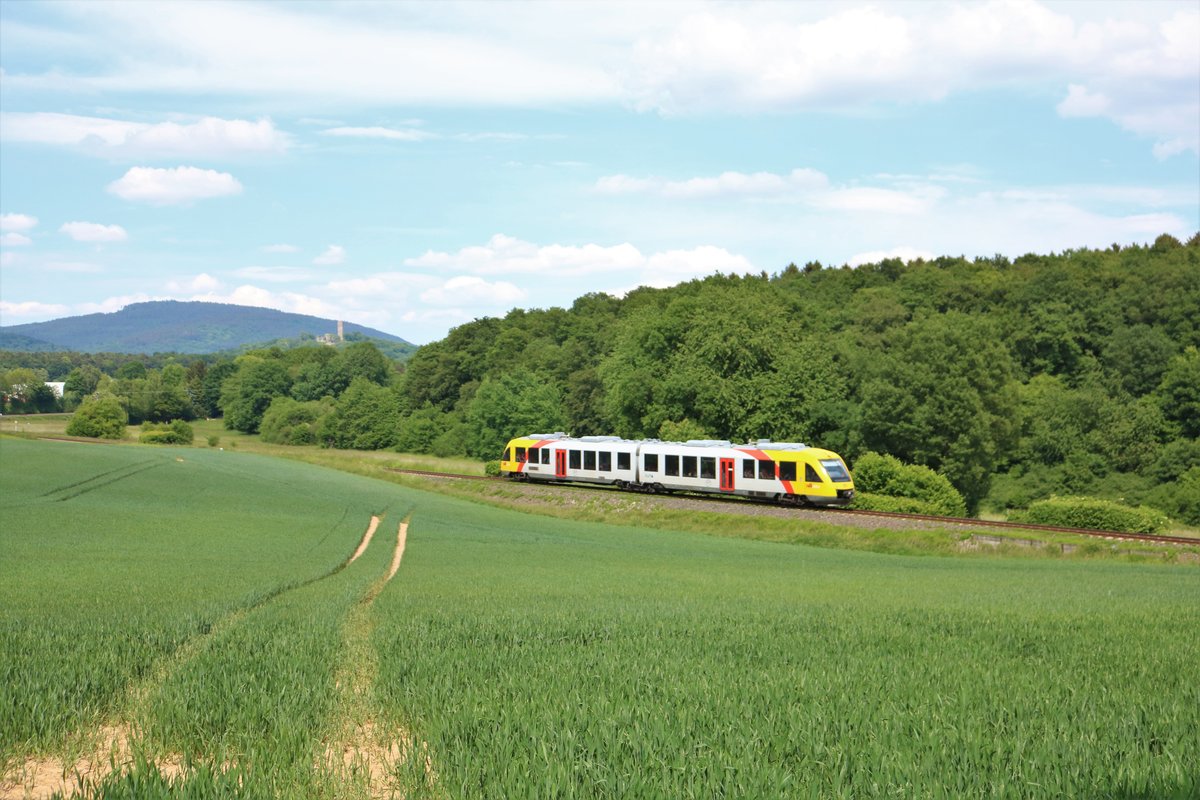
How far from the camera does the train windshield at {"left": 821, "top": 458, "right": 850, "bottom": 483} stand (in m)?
39.3

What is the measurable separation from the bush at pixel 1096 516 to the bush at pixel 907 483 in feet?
23.6

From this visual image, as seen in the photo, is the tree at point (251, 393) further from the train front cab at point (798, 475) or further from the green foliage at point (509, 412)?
the train front cab at point (798, 475)

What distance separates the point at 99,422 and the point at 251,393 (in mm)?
50766

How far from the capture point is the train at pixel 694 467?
130 feet

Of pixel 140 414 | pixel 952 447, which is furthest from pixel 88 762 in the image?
pixel 140 414

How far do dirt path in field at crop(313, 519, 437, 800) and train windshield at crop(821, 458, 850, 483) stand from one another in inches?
1267

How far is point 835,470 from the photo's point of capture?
3962 centimetres

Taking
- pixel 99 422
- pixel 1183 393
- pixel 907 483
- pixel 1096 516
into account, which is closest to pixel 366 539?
pixel 1096 516

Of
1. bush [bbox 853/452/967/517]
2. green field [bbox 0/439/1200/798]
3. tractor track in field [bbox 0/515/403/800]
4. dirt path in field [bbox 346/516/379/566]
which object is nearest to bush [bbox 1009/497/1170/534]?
bush [bbox 853/452/967/517]

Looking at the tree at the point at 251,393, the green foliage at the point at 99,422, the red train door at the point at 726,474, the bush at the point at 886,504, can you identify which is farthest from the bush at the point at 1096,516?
the tree at the point at 251,393

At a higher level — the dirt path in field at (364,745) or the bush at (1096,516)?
the dirt path in field at (364,745)

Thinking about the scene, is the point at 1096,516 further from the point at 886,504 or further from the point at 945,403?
the point at 945,403

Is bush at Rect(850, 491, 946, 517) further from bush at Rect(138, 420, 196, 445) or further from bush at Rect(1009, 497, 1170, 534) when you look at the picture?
bush at Rect(138, 420, 196, 445)

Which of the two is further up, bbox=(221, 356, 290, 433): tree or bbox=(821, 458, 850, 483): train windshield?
bbox=(221, 356, 290, 433): tree
